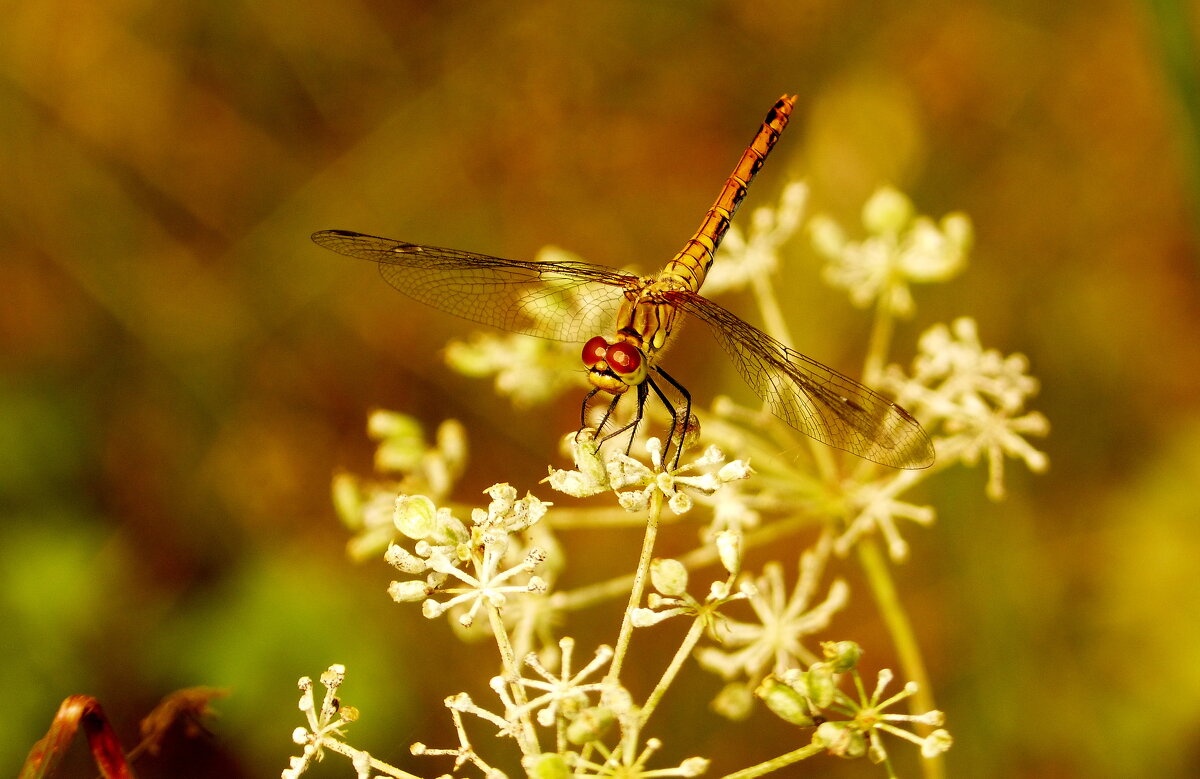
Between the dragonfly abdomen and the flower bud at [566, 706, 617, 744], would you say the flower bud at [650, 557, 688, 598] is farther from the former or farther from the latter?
the dragonfly abdomen

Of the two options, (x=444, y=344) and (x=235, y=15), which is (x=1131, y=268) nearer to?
(x=444, y=344)

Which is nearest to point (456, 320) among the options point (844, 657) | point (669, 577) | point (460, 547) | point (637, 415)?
point (637, 415)

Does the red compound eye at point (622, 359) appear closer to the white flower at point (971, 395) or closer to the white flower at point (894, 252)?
the white flower at point (971, 395)

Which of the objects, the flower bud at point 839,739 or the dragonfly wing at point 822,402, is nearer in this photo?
the flower bud at point 839,739

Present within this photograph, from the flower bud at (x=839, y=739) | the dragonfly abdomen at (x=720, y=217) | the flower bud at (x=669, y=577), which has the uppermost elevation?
the dragonfly abdomen at (x=720, y=217)

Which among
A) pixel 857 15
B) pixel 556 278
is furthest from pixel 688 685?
pixel 857 15

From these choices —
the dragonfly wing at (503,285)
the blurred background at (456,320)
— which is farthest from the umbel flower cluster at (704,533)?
the blurred background at (456,320)
